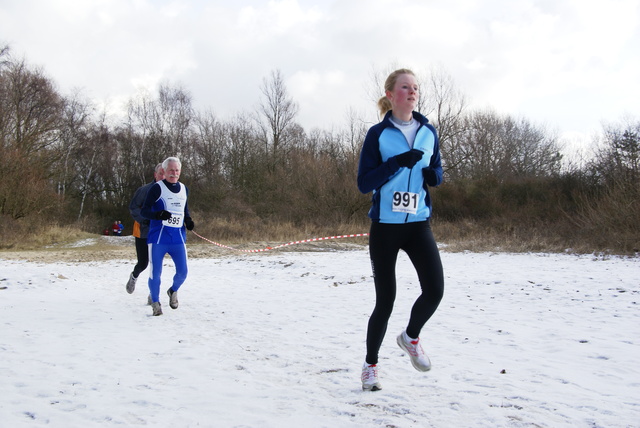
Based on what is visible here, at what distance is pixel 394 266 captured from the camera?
2.96 metres

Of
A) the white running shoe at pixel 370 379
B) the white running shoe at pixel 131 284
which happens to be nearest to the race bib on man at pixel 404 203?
the white running shoe at pixel 370 379

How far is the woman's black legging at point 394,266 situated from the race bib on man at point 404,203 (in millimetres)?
95

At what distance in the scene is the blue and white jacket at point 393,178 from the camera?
2957 millimetres

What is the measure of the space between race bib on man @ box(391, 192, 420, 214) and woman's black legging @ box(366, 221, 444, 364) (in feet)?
0.31

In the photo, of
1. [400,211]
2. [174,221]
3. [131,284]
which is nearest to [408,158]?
[400,211]

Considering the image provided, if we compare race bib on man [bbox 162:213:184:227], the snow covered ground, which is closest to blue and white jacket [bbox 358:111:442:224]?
the snow covered ground

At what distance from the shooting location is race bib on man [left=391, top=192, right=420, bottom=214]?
296 centimetres

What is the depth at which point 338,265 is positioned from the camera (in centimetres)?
1223

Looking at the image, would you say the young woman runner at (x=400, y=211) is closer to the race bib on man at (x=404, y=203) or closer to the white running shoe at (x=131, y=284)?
the race bib on man at (x=404, y=203)

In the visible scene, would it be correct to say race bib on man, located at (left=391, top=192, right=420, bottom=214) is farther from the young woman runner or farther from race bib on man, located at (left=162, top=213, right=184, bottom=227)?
race bib on man, located at (left=162, top=213, right=184, bottom=227)

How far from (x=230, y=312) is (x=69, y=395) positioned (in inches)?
132

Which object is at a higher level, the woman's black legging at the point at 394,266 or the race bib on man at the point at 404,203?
the race bib on man at the point at 404,203

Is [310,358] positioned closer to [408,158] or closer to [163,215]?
[408,158]

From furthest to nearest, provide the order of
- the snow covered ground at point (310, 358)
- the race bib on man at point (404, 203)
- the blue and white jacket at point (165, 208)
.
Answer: the blue and white jacket at point (165, 208)
the race bib on man at point (404, 203)
the snow covered ground at point (310, 358)
